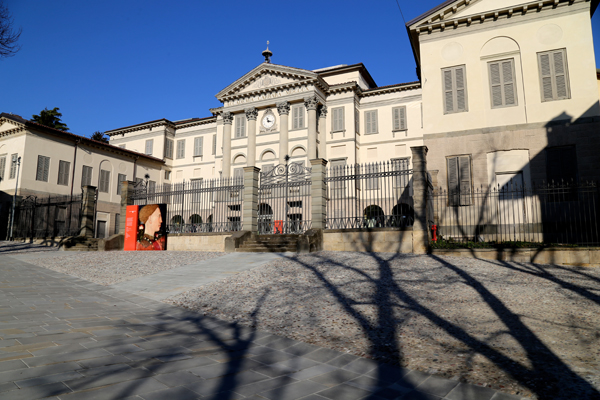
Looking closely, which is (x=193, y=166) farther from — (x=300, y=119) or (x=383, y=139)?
(x=383, y=139)

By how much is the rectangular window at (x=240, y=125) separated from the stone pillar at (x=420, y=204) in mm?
24098

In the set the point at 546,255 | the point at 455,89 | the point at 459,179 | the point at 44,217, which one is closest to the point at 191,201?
the point at 459,179

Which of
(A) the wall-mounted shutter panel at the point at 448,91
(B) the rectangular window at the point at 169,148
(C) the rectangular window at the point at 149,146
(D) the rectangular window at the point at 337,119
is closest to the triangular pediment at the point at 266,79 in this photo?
(D) the rectangular window at the point at 337,119

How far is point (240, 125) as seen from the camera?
3506 cm

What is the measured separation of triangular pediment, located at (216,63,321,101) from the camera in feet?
105

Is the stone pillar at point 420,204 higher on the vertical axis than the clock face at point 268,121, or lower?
lower

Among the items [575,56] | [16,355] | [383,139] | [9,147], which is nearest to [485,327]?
[16,355]

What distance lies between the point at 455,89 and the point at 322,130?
48.8 feet

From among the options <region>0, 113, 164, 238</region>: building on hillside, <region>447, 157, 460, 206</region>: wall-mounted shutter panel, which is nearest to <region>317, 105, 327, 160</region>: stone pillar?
<region>447, 157, 460, 206</region>: wall-mounted shutter panel

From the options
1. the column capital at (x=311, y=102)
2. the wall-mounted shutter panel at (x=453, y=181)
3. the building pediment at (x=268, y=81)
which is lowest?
the wall-mounted shutter panel at (x=453, y=181)

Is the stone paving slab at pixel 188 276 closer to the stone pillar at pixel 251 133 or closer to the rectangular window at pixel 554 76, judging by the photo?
the rectangular window at pixel 554 76

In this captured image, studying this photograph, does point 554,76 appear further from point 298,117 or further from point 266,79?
point 266,79

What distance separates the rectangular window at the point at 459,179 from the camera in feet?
57.7

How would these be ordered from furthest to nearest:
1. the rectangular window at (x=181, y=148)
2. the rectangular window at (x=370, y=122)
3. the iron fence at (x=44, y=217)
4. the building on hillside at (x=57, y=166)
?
the rectangular window at (x=181, y=148)
the rectangular window at (x=370, y=122)
the building on hillside at (x=57, y=166)
the iron fence at (x=44, y=217)
